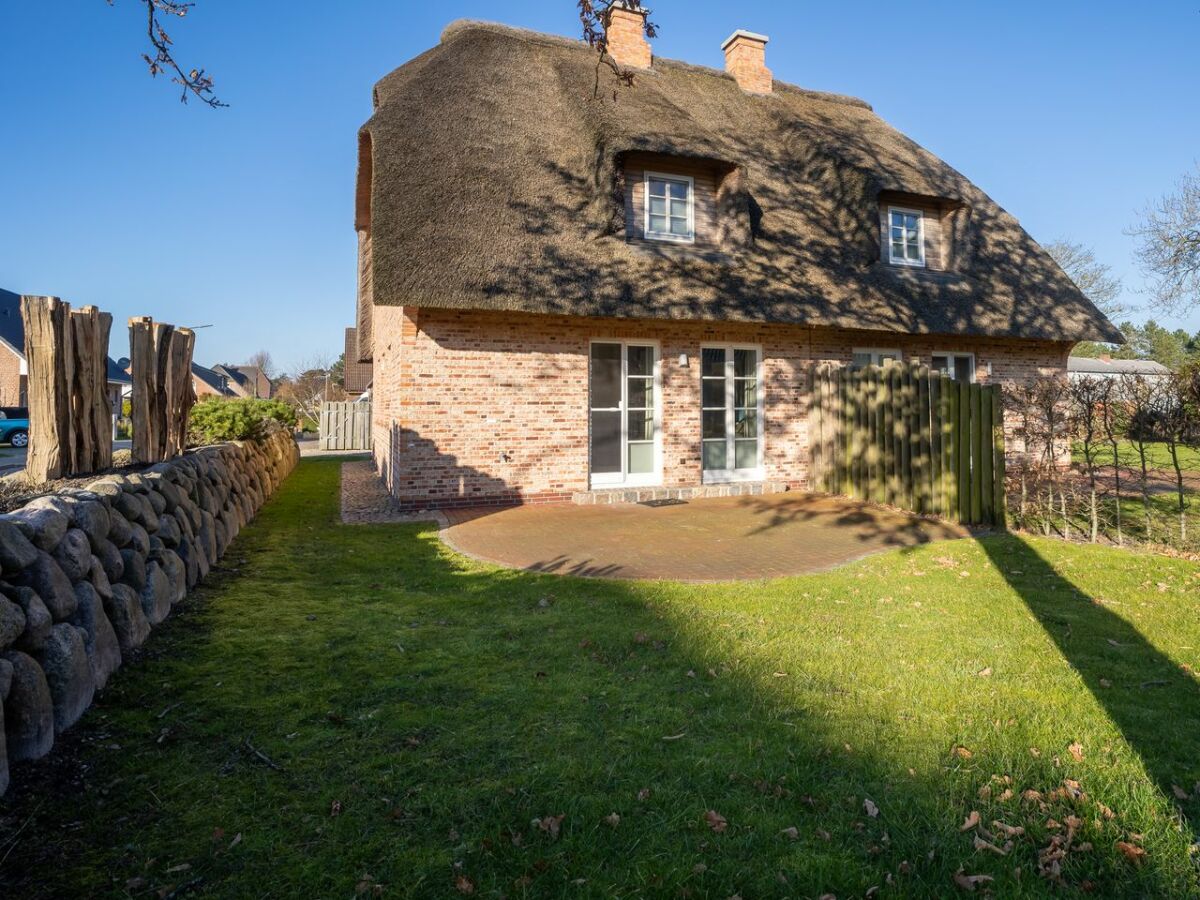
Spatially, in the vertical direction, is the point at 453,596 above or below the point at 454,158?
below

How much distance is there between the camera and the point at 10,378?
113ft

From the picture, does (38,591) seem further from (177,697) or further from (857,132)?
(857,132)

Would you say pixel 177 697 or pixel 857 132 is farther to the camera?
pixel 857 132

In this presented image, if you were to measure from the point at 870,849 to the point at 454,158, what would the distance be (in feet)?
32.1

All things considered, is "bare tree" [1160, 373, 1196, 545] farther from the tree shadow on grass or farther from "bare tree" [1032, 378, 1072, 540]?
the tree shadow on grass

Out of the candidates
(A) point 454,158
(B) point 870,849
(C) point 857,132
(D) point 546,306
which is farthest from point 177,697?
(C) point 857,132

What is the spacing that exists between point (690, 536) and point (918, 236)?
28.4ft

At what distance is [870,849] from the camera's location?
2.27 meters

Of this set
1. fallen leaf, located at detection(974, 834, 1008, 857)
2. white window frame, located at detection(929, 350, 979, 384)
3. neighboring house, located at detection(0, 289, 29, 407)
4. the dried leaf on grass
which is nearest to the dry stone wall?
the dried leaf on grass

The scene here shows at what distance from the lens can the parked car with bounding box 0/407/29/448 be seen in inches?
1035

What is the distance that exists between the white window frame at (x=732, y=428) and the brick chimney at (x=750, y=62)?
7.25 metres

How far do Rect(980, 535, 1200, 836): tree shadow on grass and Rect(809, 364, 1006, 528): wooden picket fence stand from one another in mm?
2474

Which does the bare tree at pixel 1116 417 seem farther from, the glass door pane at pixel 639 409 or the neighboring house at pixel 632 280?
the glass door pane at pixel 639 409

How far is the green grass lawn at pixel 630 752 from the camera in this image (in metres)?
2.20
